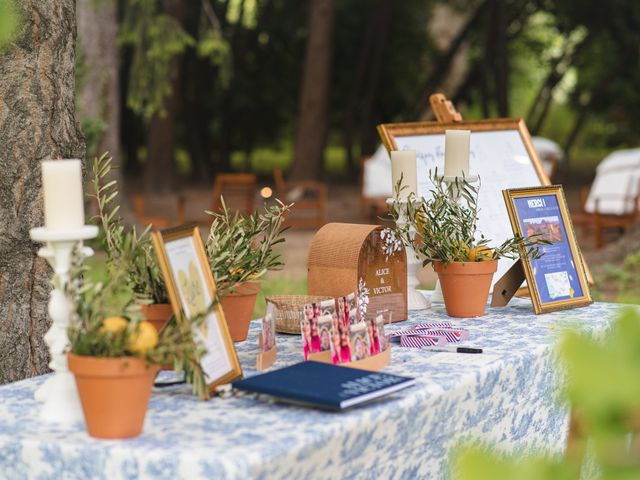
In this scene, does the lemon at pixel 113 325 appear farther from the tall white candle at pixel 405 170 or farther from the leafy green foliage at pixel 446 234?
the tall white candle at pixel 405 170

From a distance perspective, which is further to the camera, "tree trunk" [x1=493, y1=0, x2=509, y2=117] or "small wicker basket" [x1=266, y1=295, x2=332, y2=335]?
"tree trunk" [x1=493, y1=0, x2=509, y2=117]

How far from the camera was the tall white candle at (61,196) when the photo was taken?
1.70 m

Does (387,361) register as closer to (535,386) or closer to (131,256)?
(535,386)

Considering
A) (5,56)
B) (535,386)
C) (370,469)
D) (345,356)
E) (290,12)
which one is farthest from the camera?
(290,12)

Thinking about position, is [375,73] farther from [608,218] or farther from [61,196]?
[61,196]

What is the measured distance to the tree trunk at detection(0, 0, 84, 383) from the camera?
2.55m

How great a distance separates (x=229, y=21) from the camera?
941 inches

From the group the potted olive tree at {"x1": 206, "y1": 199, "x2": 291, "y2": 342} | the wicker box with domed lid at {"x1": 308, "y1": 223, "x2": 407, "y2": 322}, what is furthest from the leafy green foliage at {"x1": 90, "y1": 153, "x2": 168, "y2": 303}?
the wicker box with domed lid at {"x1": 308, "y1": 223, "x2": 407, "y2": 322}

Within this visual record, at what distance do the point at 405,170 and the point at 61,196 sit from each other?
1286mm

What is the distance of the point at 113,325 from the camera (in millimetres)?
1564

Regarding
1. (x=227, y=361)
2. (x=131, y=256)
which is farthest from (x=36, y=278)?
(x=227, y=361)

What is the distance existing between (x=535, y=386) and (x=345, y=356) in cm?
53

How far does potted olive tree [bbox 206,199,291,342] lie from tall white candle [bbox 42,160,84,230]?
44 cm

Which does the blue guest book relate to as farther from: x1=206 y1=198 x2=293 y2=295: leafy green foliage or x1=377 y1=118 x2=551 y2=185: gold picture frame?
x1=377 y1=118 x2=551 y2=185: gold picture frame
